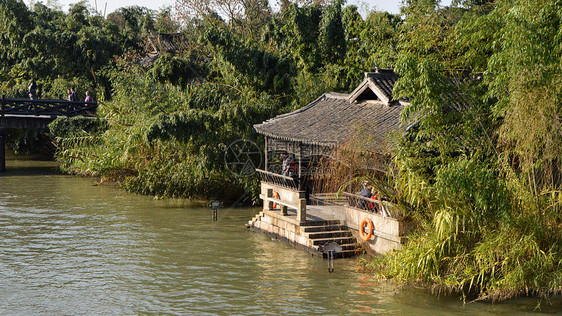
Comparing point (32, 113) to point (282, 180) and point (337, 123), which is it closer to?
point (282, 180)

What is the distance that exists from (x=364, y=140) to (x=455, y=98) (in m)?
2.32

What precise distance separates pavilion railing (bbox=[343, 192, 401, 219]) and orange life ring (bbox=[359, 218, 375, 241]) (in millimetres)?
283

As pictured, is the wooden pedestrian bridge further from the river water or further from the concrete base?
the concrete base

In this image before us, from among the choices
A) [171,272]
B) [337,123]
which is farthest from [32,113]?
[171,272]

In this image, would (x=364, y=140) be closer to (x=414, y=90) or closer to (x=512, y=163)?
(x=414, y=90)

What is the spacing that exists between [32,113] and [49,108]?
878 millimetres

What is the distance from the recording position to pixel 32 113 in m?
33.8

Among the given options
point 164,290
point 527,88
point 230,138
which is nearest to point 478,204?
point 527,88

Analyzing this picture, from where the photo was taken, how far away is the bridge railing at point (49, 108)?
3362cm

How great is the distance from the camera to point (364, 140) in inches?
639

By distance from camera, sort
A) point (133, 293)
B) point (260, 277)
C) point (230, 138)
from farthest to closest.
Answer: point (230, 138)
point (260, 277)
point (133, 293)

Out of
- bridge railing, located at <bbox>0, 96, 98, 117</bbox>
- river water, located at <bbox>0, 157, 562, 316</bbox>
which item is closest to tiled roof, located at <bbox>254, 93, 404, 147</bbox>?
river water, located at <bbox>0, 157, 562, 316</bbox>

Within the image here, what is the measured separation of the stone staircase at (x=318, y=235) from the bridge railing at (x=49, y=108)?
1830 centimetres

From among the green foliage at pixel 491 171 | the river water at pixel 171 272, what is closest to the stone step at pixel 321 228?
the river water at pixel 171 272
